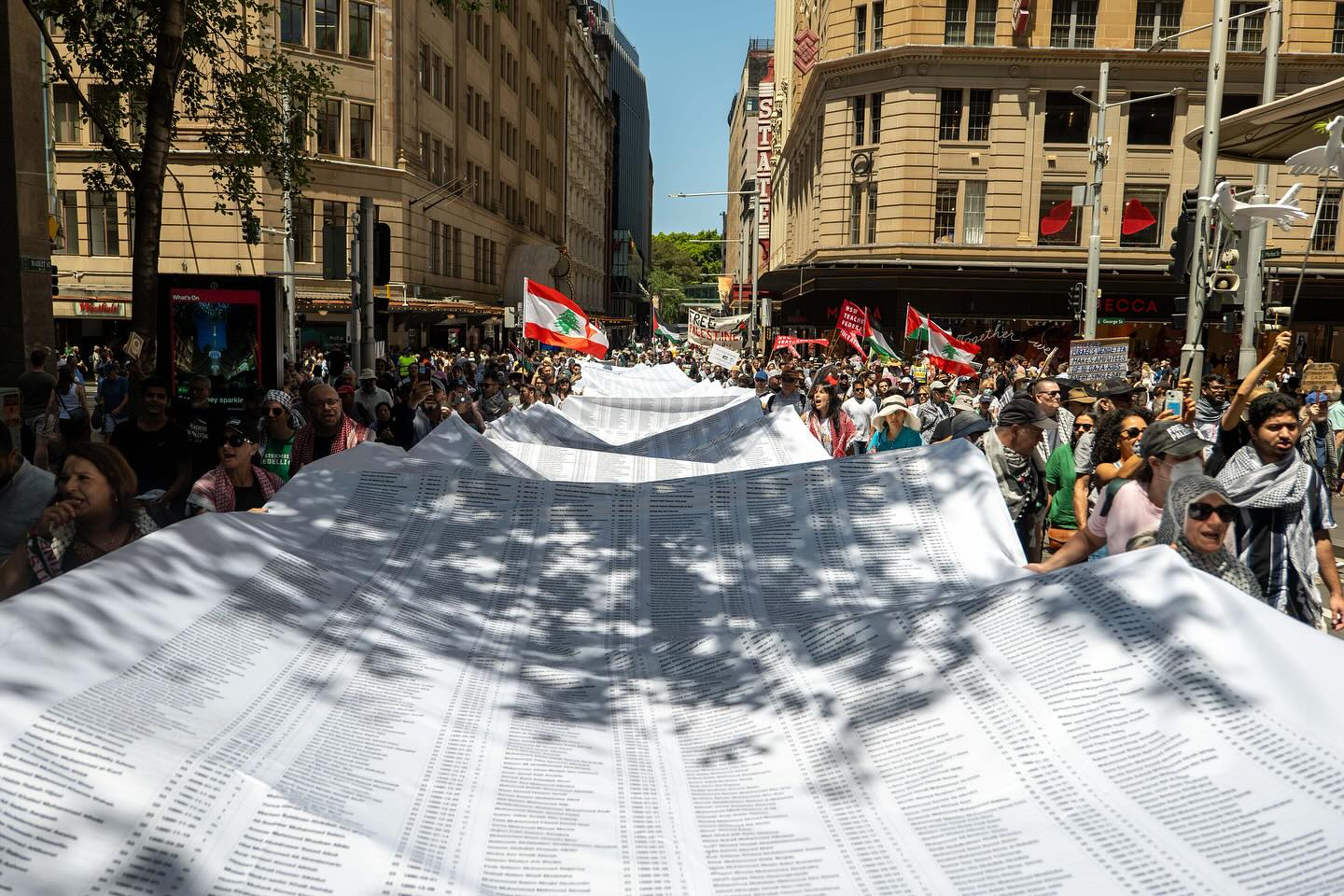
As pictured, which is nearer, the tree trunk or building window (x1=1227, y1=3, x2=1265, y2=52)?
the tree trunk

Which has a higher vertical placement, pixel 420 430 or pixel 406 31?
pixel 406 31

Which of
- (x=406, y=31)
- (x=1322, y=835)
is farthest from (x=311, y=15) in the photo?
(x=1322, y=835)

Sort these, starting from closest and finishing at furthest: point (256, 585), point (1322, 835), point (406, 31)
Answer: point (1322, 835)
point (256, 585)
point (406, 31)

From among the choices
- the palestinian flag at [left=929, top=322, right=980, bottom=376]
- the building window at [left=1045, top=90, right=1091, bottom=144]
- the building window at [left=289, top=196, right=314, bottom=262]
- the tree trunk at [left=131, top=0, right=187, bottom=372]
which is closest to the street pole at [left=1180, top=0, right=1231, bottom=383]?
the palestinian flag at [left=929, top=322, right=980, bottom=376]

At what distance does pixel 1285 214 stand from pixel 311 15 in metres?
35.5

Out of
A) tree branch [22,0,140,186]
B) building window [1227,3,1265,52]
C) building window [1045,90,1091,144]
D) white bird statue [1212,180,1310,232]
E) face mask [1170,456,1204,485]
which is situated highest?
building window [1227,3,1265,52]

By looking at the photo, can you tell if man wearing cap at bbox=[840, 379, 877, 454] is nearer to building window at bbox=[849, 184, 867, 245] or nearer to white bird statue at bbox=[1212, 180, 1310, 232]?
white bird statue at bbox=[1212, 180, 1310, 232]

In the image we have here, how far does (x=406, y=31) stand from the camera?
4062cm

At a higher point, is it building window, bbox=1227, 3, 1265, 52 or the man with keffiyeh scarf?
building window, bbox=1227, 3, 1265, 52

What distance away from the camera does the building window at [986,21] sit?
1544 inches

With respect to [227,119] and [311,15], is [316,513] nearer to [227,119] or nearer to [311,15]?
[227,119]

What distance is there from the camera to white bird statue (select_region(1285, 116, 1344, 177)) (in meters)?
7.99

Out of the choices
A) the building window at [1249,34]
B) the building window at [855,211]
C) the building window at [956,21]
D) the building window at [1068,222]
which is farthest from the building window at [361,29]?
the building window at [1249,34]

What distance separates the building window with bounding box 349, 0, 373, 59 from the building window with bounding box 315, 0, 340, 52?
1.54 ft
